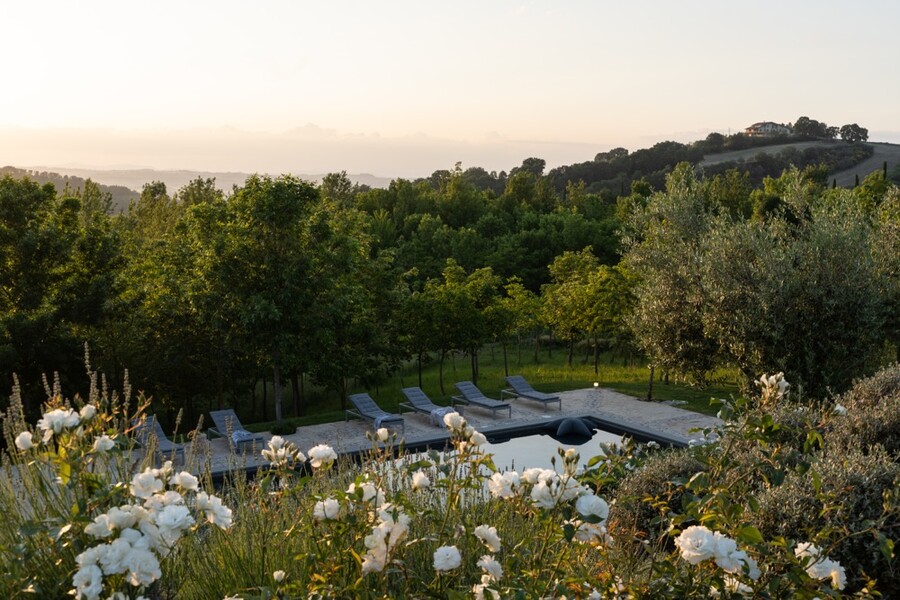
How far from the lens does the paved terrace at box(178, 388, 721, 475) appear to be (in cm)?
1418

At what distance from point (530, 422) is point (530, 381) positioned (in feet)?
21.6

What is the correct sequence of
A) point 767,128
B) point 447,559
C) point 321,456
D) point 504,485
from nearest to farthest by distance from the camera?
1. point 447,559
2. point 504,485
3. point 321,456
4. point 767,128

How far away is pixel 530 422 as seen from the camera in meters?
Answer: 15.5

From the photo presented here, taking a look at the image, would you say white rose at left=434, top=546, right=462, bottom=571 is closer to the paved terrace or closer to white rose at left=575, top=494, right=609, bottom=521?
white rose at left=575, top=494, right=609, bottom=521

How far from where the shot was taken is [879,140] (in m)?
105

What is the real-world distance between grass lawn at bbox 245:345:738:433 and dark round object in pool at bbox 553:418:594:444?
2.86 metres

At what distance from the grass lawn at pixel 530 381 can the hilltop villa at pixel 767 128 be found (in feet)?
303

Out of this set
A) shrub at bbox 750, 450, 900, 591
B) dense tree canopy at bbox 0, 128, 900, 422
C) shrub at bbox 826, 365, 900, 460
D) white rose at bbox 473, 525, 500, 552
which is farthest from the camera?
dense tree canopy at bbox 0, 128, 900, 422

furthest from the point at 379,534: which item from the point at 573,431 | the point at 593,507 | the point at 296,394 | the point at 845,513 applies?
the point at 296,394

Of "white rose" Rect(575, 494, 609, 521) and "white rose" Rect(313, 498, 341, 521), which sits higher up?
"white rose" Rect(575, 494, 609, 521)

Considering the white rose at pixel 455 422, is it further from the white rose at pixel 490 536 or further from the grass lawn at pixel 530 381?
the grass lawn at pixel 530 381

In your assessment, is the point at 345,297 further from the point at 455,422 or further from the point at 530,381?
the point at 455,422

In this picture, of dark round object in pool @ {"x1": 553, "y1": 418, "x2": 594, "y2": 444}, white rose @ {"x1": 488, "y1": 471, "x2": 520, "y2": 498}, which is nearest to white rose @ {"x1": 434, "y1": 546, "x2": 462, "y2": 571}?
white rose @ {"x1": 488, "y1": 471, "x2": 520, "y2": 498}

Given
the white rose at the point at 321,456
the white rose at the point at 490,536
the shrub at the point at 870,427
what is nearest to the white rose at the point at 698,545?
the white rose at the point at 490,536
